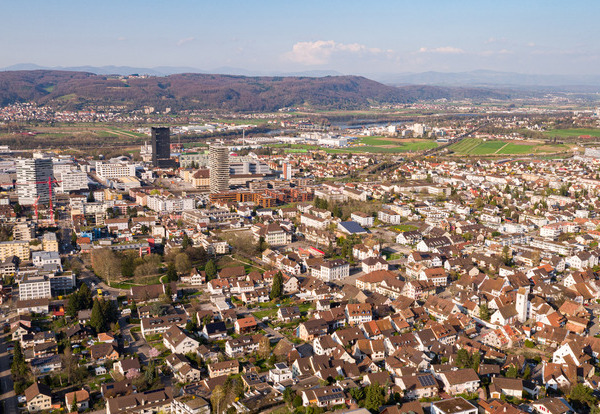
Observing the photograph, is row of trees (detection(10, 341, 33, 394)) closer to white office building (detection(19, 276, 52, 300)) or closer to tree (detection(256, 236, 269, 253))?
white office building (detection(19, 276, 52, 300))

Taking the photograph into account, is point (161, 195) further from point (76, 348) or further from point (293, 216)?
point (76, 348)

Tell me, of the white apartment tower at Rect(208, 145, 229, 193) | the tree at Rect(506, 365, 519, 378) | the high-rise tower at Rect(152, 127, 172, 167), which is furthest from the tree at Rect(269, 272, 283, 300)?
the high-rise tower at Rect(152, 127, 172, 167)

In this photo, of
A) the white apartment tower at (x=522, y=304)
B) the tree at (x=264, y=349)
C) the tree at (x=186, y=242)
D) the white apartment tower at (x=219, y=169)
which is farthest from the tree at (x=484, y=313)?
the white apartment tower at (x=219, y=169)

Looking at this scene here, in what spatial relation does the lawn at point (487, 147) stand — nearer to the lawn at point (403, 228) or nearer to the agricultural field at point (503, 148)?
the agricultural field at point (503, 148)

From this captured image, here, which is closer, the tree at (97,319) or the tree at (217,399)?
the tree at (217,399)

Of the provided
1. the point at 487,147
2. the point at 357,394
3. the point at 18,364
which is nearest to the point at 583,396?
the point at 357,394

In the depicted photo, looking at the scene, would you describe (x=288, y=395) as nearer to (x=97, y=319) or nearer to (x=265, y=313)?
(x=265, y=313)
